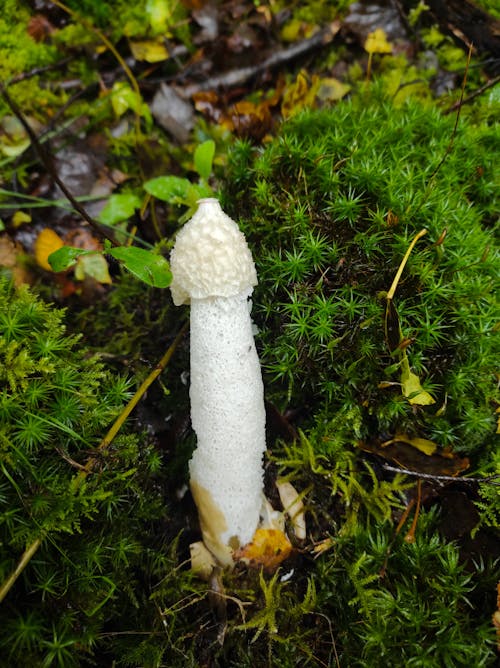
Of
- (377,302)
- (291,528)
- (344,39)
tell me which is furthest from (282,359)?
(344,39)

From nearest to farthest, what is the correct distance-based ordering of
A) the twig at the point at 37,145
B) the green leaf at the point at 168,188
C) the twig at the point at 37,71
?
the twig at the point at 37,145, the green leaf at the point at 168,188, the twig at the point at 37,71

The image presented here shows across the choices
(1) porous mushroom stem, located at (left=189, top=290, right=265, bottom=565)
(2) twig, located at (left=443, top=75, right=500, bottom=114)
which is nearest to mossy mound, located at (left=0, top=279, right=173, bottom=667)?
(1) porous mushroom stem, located at (left=189, top=290, right=265, bottom=565)

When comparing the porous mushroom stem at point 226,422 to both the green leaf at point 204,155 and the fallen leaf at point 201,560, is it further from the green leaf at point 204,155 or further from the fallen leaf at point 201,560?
the green leaf at point 204,155

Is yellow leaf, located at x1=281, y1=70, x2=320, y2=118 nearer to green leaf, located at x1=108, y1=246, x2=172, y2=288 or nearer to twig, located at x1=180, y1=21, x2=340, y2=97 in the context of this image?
twig, located at x1=180, y1=21, x2=340, y2=97

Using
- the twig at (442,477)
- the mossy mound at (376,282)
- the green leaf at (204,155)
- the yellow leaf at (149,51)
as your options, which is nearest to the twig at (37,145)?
the green leaf at (204,155)

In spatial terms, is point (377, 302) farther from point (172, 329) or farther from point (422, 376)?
point (172, 329)

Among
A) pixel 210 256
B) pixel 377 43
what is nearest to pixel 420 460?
pixel 210 256

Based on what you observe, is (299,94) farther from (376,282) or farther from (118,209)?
(376,282)

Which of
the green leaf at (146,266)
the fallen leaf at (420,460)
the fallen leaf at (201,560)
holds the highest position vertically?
the green leaf at (146,266)
